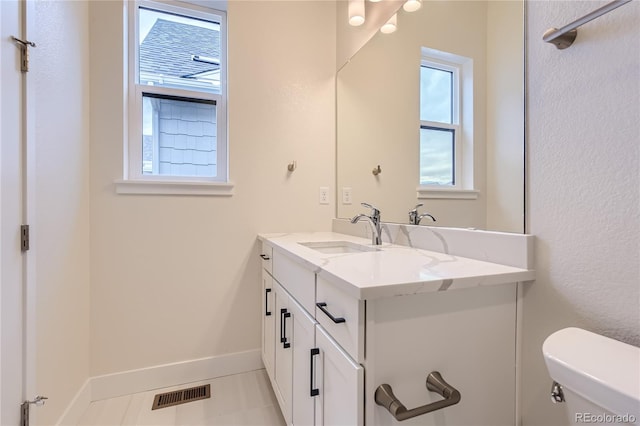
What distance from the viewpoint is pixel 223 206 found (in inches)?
72.6

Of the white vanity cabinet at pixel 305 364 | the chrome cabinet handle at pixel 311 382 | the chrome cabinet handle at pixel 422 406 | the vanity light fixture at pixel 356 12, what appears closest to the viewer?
the chrome cabinet handle at pixel 422 406

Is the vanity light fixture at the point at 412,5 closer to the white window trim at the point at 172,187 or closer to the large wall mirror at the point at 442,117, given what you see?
the large wall mirror at the point at 442,117

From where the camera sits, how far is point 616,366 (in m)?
0.59

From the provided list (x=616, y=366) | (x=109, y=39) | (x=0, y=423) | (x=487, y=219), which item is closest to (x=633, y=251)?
(x=616, y=366)

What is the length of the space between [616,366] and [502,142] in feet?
2.32

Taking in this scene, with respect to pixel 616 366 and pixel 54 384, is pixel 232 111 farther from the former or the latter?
pixel 616 366

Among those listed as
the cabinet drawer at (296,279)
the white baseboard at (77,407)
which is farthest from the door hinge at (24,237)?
the cabinet drawer at (296,279)

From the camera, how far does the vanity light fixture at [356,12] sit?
1.79 metres

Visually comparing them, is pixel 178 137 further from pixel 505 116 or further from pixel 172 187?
pixel 505 116

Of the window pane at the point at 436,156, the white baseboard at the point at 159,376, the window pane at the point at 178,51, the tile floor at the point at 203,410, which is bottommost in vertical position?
the tile floor at the point at 203,410

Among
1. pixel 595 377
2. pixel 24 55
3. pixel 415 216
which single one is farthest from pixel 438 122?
pixel 24 55

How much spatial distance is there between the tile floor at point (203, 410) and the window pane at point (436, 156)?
1.39 metres

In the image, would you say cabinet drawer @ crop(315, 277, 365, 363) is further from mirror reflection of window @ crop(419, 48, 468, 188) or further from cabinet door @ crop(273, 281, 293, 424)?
mirror reflection of window @ crop(419, 48, 468, 188)

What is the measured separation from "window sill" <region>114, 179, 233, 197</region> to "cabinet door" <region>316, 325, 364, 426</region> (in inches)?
45.5
